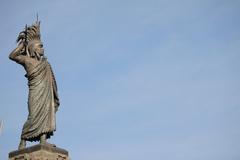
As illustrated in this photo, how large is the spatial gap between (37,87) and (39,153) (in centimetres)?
278

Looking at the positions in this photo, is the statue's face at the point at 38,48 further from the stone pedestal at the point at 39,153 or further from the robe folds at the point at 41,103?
the stone pedestal at the point at 39,153

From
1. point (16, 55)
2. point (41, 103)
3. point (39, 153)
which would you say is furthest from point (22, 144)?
point (16, 55)

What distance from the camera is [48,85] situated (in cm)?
1569

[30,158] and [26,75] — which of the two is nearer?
[30,158]

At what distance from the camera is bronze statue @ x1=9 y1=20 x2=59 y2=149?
14812mm

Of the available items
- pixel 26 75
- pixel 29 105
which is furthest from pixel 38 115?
pixel 26 75

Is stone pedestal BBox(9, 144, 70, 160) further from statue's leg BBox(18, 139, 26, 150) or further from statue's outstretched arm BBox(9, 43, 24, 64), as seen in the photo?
statue's outstretched arm BBox(9, 43, 24, 64)

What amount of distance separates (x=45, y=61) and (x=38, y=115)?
Result: 2.36m

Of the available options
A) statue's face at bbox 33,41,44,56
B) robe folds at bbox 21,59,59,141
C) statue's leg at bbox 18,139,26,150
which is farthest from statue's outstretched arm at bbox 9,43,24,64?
statue's leg at bbox 18,139,26,150

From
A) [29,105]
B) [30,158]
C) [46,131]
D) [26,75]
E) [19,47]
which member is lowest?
[30,158]

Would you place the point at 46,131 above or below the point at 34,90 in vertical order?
below

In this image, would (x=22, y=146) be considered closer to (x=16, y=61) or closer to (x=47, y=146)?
(x=47, y=146)

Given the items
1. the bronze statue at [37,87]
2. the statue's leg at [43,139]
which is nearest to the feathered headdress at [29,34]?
the bronze statue at [37,87]

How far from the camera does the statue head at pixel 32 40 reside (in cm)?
1608
